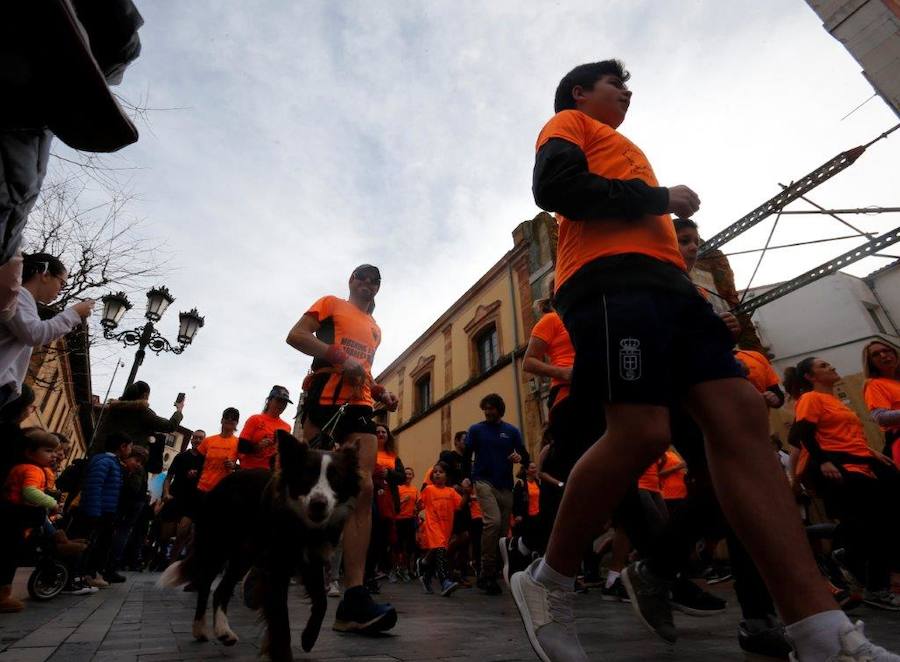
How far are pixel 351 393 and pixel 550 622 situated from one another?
2.02 meters

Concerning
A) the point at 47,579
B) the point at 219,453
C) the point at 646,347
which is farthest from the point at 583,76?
the point at 219,453

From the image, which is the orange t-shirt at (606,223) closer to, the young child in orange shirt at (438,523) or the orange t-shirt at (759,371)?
the orange t-shirt at (759,371)

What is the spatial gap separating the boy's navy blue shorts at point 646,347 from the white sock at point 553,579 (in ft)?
1.88

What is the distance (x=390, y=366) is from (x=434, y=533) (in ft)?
63.4

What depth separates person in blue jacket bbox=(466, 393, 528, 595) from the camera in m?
5.88

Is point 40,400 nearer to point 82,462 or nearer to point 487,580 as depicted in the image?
point 82,462

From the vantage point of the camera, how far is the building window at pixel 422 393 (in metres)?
22.1

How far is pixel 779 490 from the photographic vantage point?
1.44 metres

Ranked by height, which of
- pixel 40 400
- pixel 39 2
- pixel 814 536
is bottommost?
pixel 814 536

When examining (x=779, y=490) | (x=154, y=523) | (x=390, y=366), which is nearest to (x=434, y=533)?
(x=779, y=490)

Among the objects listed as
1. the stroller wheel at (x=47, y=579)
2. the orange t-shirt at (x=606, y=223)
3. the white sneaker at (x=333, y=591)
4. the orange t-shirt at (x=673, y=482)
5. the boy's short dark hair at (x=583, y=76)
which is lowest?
the white sneaker at (x=333, y=591)

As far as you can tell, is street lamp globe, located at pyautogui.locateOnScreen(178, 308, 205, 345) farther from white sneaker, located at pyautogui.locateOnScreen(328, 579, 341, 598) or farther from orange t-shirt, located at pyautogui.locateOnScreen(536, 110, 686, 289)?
orange t-shirt, located at pyautogui.locateOnScreen(536, 110, 686, 289)

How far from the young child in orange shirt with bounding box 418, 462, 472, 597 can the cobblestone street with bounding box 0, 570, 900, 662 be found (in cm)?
254

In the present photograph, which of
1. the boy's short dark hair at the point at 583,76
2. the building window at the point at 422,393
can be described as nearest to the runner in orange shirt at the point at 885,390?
the boy's short dark hair at the point at 583,76
